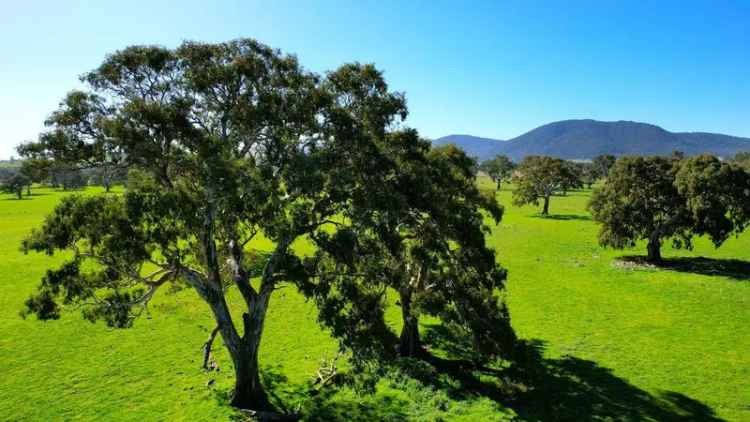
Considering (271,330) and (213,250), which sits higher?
(213,250)

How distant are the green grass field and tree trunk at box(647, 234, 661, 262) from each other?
13.8 feet

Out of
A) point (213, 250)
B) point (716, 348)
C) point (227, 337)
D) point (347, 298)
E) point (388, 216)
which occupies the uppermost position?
point (388, 216)

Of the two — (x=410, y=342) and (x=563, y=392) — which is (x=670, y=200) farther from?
(x=410, y=342)

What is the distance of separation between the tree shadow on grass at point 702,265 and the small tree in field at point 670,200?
1.60m

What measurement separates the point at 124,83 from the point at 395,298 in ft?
86.5

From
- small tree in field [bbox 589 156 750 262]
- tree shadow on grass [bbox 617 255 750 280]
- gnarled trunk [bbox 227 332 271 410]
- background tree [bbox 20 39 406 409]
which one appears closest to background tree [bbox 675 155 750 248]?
small tree in field [bbox 589 156 750 262]

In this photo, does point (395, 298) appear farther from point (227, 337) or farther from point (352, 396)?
point (227, 337)

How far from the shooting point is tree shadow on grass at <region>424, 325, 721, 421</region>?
738 inches

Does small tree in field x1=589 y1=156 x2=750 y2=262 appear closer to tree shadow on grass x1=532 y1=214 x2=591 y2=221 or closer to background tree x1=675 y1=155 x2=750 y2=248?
background tree x1=675 y1=155 x2=750 y2=248

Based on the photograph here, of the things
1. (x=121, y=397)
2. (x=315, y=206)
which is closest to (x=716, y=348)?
(x=315, y=206)

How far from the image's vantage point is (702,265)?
44438 mm

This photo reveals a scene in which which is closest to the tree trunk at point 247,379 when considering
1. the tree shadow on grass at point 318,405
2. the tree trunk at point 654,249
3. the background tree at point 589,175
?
the tree shadow on grass at point 318,405

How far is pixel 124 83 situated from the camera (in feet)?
49.3

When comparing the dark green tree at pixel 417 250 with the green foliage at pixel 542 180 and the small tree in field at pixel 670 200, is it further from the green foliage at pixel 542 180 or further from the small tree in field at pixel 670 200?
the green foliage at pixel 542 180
